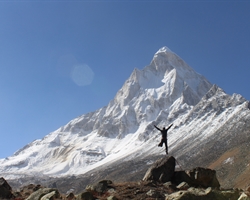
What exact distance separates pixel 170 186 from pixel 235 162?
297ft

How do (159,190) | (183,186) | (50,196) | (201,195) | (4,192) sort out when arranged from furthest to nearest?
(4,192) < (183,186) < (159,190) < (50,196) < (201,195)

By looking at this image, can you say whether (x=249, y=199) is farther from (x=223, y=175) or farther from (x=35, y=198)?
(x=223, y=175)

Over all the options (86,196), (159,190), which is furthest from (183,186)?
(86,196)

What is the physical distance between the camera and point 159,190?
19.4 meters

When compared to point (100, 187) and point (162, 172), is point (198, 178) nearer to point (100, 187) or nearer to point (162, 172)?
point (162, 172)

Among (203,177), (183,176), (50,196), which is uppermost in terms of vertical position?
(50,196)

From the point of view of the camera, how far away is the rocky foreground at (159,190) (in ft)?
51.4

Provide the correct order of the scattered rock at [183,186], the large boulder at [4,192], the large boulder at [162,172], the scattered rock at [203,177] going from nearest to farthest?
the scattered rock at [183,186] → the large boulder at [4,192] → the scattered rock at [203,177] → the large boulder at [162,172]

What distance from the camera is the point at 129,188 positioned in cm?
1989

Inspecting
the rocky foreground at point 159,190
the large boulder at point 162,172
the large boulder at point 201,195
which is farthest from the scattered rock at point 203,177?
the large boulder at point 201,195

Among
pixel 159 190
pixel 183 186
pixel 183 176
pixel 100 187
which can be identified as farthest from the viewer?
A: pixel 183 176

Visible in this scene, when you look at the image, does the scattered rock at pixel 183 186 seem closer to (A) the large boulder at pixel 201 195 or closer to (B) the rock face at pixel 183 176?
(B) the rock face at pixel 183 176

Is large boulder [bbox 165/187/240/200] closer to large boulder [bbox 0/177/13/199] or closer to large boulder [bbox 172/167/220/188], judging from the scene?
large boulder [bbox 172/167/220/188]

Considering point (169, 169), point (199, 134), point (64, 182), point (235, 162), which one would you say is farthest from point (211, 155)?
point (169, 169)
